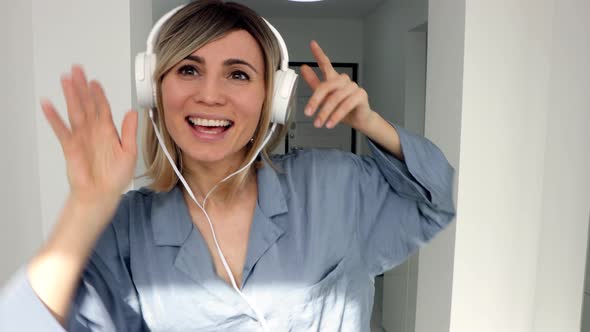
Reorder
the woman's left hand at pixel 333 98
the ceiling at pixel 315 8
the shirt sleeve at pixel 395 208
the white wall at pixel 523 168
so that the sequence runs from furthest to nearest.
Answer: the ceiling at pixel 315 8
the white wall at pixel 523 168
the shirt sleeve at pixel 395 208
the woman's left hand at pixel 333 98

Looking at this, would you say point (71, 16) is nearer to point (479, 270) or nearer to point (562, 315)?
point (479, 270)

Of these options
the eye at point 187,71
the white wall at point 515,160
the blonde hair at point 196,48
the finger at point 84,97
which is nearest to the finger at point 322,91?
the blonde hair at point 196,48

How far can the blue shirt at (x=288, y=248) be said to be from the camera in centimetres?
81

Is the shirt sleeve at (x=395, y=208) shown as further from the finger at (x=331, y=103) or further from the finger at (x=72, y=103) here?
the finger at (x=72, y=103)

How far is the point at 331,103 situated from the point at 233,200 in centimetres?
29

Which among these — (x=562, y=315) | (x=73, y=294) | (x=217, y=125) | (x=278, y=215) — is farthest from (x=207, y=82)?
Answer: (x=562, y=315)

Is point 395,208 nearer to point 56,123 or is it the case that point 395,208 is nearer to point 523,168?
point 56,123

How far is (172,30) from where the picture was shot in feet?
2.85

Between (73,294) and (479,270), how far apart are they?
138cm

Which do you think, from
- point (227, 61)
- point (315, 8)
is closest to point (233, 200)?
point (227, 61)

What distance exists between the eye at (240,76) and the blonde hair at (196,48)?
44 millimetres

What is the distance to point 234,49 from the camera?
0.86 m

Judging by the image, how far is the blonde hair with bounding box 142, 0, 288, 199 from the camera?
2.77ft

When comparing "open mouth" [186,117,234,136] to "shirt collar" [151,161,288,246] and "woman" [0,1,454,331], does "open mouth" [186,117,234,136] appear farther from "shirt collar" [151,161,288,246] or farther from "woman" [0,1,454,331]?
"shirt collar" [151,161,288,246]
